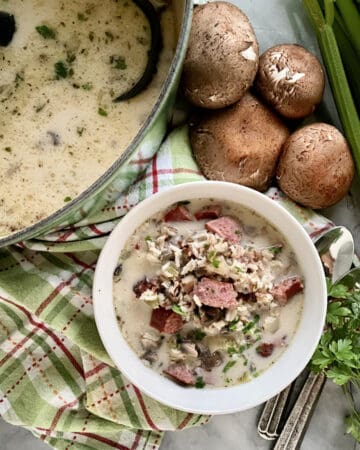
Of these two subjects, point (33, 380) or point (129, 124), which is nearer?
point (129, 124)

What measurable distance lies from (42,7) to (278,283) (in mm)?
695

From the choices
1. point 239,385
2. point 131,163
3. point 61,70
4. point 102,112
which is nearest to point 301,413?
point 239,385

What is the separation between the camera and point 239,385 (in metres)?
1.50

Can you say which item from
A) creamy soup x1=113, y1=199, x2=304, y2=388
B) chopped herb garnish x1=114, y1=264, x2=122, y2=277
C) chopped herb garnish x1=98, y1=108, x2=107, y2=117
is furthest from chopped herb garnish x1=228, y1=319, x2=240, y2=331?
chopped herb garnish x1=98, y1=108, x2=107, y2=117

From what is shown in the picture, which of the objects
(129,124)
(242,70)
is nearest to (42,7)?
(129,124)

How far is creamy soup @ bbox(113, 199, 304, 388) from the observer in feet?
4.70

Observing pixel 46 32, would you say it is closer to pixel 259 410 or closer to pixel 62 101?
pixel 62 101

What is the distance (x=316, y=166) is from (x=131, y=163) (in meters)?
0.36

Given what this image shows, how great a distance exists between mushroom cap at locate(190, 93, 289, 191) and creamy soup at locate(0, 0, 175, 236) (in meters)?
0.14

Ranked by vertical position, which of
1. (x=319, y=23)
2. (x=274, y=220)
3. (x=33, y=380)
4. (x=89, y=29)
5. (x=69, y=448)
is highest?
(x=89, y=29)

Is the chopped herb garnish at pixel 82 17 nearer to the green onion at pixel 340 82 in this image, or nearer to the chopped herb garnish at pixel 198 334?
the green onion at pixel 340 82

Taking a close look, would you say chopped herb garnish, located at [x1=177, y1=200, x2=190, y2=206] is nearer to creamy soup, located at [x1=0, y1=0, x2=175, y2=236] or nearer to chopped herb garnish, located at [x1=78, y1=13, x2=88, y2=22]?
creamy soup, located at [x1=0, y1=0, x2=175, y2=236]

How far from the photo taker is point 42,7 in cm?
151

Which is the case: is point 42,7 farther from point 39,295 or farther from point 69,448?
point 69,448
